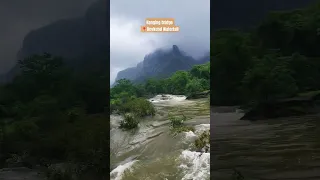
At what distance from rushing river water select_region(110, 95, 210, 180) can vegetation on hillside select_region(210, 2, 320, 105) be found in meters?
0.41

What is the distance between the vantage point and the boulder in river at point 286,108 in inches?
211

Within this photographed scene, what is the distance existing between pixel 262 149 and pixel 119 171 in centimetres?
177

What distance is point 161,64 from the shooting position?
5301mm

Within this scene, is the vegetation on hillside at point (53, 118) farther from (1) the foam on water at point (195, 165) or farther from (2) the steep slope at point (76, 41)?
(1) the foam on water at point (195, 165)

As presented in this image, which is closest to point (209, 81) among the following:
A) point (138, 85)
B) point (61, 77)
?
point (138, 85)

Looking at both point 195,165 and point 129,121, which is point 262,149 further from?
point 129,121

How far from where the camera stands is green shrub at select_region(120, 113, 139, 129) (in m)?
5.26

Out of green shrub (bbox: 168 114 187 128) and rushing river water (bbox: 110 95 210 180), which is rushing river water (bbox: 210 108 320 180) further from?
green shrub (bbox: 168 114 187 128)

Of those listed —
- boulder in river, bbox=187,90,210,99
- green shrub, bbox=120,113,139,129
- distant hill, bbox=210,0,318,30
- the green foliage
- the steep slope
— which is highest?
distant hill, bbox=210,0,318,30

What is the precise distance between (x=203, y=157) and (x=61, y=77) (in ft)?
6.53

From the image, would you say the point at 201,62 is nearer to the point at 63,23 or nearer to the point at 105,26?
the point at 105,26

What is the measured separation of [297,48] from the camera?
5359mm

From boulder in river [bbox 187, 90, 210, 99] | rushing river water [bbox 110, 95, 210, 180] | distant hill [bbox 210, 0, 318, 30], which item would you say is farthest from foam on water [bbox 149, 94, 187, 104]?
distant hill [bbox 210, 0, 318, 30]

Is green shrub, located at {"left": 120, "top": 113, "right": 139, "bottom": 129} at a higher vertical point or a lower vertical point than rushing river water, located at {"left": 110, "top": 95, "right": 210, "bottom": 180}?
higher
